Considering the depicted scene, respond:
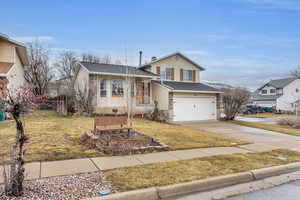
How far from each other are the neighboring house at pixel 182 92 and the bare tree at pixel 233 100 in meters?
0.76

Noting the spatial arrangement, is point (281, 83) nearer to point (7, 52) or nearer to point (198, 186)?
point (198, 186)

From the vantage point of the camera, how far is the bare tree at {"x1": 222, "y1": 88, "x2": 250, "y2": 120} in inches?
727

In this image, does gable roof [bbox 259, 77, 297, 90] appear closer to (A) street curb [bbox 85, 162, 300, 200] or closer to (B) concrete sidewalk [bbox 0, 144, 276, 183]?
(B) concrete sidewalk [bbox 0, 144, 276, 183]

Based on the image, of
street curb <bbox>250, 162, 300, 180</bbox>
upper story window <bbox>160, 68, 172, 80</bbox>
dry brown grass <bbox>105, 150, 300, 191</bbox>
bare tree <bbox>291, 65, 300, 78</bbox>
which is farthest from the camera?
bare tree <bbox>291, 65, 300, 78</bbox>

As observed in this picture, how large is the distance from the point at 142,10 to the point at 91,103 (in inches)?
339

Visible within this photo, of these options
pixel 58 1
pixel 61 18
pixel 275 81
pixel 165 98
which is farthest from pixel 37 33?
pixel 275 81

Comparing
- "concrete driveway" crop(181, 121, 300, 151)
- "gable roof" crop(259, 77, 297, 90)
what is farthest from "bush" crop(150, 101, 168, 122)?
"gable roof" crop(259, 77, 297, 90)

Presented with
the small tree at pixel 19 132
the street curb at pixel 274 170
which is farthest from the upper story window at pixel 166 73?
the small tree at pixel 19 132

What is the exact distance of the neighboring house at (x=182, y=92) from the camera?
56.6 ft

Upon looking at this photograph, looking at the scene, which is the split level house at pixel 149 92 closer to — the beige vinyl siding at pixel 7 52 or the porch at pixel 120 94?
the porch at pixel 120 94

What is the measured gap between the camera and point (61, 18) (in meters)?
16.7

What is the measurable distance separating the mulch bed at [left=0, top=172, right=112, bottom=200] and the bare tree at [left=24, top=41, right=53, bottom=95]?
96.0 ft

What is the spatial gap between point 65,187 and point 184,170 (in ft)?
8.80

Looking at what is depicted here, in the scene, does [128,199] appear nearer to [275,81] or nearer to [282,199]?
[282,199]
